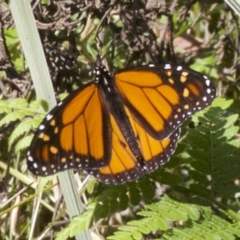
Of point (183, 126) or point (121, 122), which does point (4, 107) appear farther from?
point (183, 126)

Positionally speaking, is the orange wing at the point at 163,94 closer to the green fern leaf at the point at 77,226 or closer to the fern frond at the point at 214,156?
the fern frond at the point at 214,156

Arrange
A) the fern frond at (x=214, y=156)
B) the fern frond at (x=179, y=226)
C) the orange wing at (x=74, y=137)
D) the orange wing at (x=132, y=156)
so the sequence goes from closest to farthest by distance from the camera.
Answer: the fern frond at (x=179, y=226)
the orange wing at (x=74, y=137)
the orange wing at (x=132, y=156)
the fern frond at (x=214, y=156)

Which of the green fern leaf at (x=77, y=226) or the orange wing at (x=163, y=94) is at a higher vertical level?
the orange wing at (x=163, y=94)

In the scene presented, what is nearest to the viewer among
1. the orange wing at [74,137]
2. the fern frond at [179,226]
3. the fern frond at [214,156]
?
the fern frond at [179,226]

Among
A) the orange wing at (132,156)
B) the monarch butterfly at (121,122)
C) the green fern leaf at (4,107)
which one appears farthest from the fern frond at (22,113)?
the orange wing at (132,156)

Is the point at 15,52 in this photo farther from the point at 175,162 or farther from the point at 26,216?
the point at 175,162

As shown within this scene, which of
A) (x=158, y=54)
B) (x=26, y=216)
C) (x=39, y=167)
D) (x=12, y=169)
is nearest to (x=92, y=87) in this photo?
(x=39, y=167)
